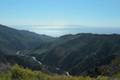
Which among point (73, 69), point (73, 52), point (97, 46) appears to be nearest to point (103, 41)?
point (97, 46)

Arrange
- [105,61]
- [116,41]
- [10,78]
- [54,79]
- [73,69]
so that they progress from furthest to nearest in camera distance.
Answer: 1. [116,41]
2. [73,69]
3. [105,61]
4. [54,79]
5. [10,78]

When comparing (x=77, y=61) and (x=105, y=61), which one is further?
(x=77, y=61)

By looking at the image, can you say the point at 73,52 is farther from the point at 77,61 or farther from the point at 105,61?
the point at 105,61

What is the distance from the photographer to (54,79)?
39.3ft

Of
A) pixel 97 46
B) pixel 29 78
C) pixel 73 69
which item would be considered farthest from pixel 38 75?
pixel 97 46

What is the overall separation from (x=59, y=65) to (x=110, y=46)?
105ft

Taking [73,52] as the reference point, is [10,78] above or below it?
above

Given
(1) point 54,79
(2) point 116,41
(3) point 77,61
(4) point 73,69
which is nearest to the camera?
(1) point 54,79

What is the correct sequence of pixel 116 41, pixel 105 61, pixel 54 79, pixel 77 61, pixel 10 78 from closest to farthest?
pixel 10 78 → pixel 54 79 → pixel 105 61 → pixel 77 61 → pixel 116 41

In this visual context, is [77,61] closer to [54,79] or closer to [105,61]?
[105,61]

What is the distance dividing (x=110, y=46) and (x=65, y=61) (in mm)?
27606

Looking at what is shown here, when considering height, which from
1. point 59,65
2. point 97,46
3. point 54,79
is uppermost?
point 54,79

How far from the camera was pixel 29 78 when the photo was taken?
11.3m

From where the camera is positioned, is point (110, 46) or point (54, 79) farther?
point (110, 46)
